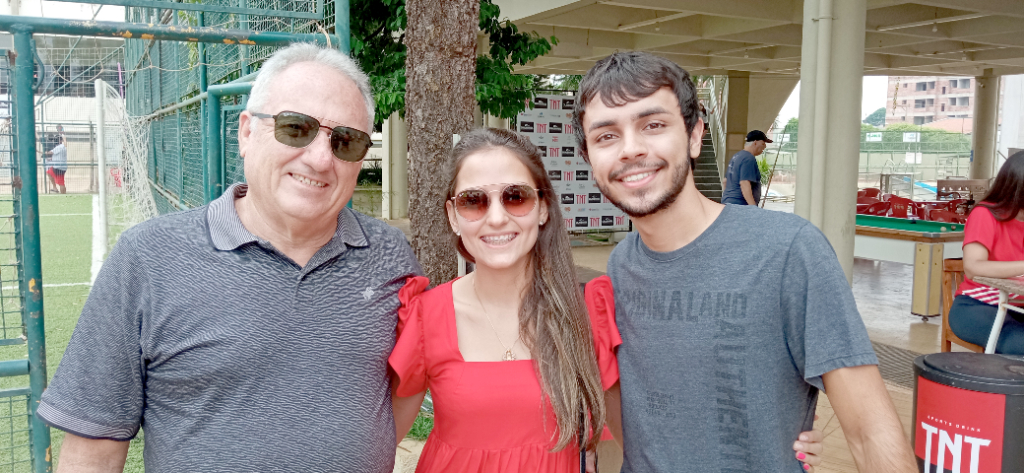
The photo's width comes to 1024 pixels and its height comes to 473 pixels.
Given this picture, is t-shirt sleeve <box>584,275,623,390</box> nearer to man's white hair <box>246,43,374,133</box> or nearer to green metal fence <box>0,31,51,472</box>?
man's white hair <box>246,43,374,133</box>

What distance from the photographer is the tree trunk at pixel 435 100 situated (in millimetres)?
4113

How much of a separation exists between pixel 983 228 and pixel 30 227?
4.54m

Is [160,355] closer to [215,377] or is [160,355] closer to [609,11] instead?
[215,377]

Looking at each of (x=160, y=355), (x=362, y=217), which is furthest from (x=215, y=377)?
(x=362, y=217)

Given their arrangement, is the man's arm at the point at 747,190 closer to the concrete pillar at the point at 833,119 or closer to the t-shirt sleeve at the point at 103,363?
the concrete pillar at the point at 833,119

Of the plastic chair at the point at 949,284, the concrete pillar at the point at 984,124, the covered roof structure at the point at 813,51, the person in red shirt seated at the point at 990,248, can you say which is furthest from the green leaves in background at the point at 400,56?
the concrete pillar at the point at 984,124

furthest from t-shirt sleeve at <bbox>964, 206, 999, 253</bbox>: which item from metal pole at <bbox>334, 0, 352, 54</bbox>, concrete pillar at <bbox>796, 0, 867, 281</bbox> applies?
metal pole at <bbox>334, 0, 352, 54</bbox>

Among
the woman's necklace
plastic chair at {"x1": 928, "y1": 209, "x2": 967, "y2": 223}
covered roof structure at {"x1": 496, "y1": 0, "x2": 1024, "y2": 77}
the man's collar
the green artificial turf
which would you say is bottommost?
the green artificial turf

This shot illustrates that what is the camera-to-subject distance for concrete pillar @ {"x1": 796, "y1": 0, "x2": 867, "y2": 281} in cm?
666

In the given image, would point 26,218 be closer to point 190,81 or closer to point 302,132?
point 302,132

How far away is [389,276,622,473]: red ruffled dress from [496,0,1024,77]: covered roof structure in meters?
8.62

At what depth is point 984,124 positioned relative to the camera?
69.6 feet

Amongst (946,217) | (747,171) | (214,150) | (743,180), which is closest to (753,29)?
(747,171)

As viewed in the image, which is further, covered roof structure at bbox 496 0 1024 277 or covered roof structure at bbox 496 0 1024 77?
covered roof structure at bbox 496 0 1024 77
